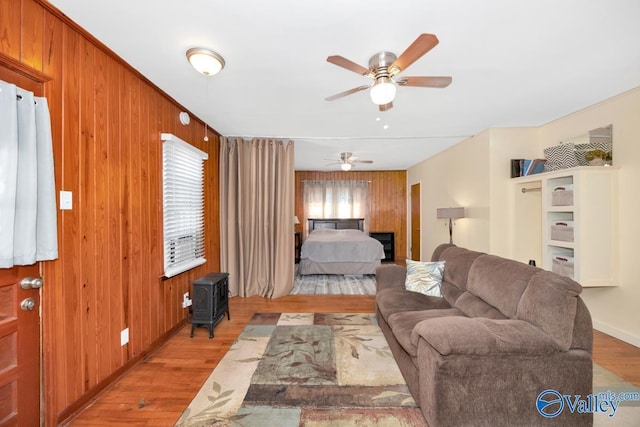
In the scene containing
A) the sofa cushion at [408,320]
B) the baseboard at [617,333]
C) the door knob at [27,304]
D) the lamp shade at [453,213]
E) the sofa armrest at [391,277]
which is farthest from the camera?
the lamp shade at [453,213]

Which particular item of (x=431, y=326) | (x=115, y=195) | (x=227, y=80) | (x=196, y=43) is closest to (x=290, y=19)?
(x=196, y=43)

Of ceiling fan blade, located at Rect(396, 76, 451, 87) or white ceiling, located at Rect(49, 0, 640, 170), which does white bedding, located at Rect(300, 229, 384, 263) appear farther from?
ceiling fan blade, located at Rect(396, 76, 451, 87)

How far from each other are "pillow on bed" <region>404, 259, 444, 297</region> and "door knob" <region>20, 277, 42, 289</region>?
9.49ft

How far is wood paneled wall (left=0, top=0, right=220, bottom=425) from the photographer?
158 centimetres

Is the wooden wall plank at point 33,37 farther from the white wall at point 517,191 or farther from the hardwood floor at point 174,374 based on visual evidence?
the white wall at point 517,191

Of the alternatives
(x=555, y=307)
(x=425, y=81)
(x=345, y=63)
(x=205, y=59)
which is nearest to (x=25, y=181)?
(x=205, y=59)

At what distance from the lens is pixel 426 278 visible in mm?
2818

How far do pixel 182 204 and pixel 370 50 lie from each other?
8.22 feet

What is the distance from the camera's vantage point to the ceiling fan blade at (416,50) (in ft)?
4.96

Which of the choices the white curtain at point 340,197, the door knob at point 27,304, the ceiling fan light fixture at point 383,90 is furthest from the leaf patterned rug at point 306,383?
the white curtain at point 340,197

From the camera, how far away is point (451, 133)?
4062mm

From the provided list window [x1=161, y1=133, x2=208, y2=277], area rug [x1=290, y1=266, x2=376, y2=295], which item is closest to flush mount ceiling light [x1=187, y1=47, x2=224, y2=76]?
window [x1=161, y1=133, x2=208, y2=277]

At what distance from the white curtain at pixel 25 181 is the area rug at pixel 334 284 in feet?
10.8

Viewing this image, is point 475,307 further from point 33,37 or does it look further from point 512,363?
point 33,37
